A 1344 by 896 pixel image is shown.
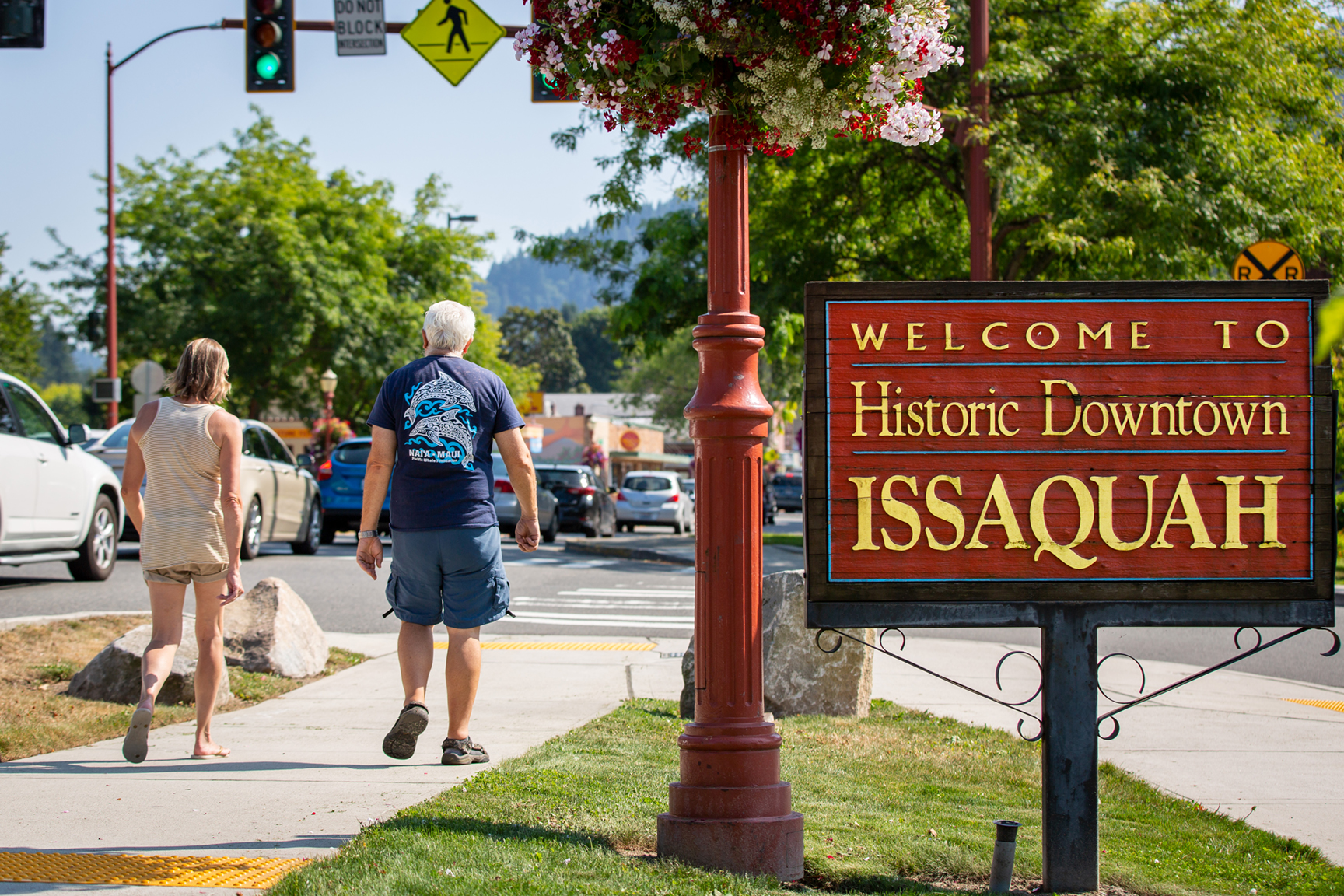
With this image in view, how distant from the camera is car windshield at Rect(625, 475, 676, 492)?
3148 cm

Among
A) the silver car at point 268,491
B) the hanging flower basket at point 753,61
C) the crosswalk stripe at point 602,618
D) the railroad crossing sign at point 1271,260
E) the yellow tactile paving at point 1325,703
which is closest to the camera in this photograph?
the hanging flower basket at point 753,61

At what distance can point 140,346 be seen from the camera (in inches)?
1454

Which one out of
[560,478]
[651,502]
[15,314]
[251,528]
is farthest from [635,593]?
[15,314]

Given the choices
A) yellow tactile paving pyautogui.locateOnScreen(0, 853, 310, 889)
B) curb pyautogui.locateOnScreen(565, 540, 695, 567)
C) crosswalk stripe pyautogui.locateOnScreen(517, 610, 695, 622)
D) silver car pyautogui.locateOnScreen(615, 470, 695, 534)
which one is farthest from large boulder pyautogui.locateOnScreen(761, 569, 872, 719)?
silver car pyautogui.locateOnScreen(615, 470, 695, 534)

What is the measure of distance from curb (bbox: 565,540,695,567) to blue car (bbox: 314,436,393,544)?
3.35m

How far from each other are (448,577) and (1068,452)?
97.1 inches

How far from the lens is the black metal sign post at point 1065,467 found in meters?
→ 3.97

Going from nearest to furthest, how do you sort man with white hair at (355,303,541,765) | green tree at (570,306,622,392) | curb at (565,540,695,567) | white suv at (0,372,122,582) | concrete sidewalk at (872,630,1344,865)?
man with white hair at (355,303,541,765) → concrete sidewalk at (872,630,1344,865) → white suv at (0,372,122,582) → curb at (565,540,695,567) → green tree at (570,306,622,392)

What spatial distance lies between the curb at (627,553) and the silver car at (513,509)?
885 mm

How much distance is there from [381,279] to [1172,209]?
29518 millimetres

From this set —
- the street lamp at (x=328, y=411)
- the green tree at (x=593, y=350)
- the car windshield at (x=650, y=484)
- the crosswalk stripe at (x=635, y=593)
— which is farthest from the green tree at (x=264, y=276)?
the green tree at (x=593, y=350)

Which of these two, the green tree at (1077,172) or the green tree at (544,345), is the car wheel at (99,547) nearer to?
the green tree at (1077,172)

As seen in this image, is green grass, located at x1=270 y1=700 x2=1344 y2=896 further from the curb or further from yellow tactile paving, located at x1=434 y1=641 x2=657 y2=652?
the curb

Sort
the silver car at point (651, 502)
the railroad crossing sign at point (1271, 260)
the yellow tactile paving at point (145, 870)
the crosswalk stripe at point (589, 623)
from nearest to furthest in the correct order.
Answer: the yellow tactile paving at point (145, 870) → the railroad crossing sign at point (1271, 260) → the crosswalk stripe at point (589, 623) → the silver car at point (651, 502)
